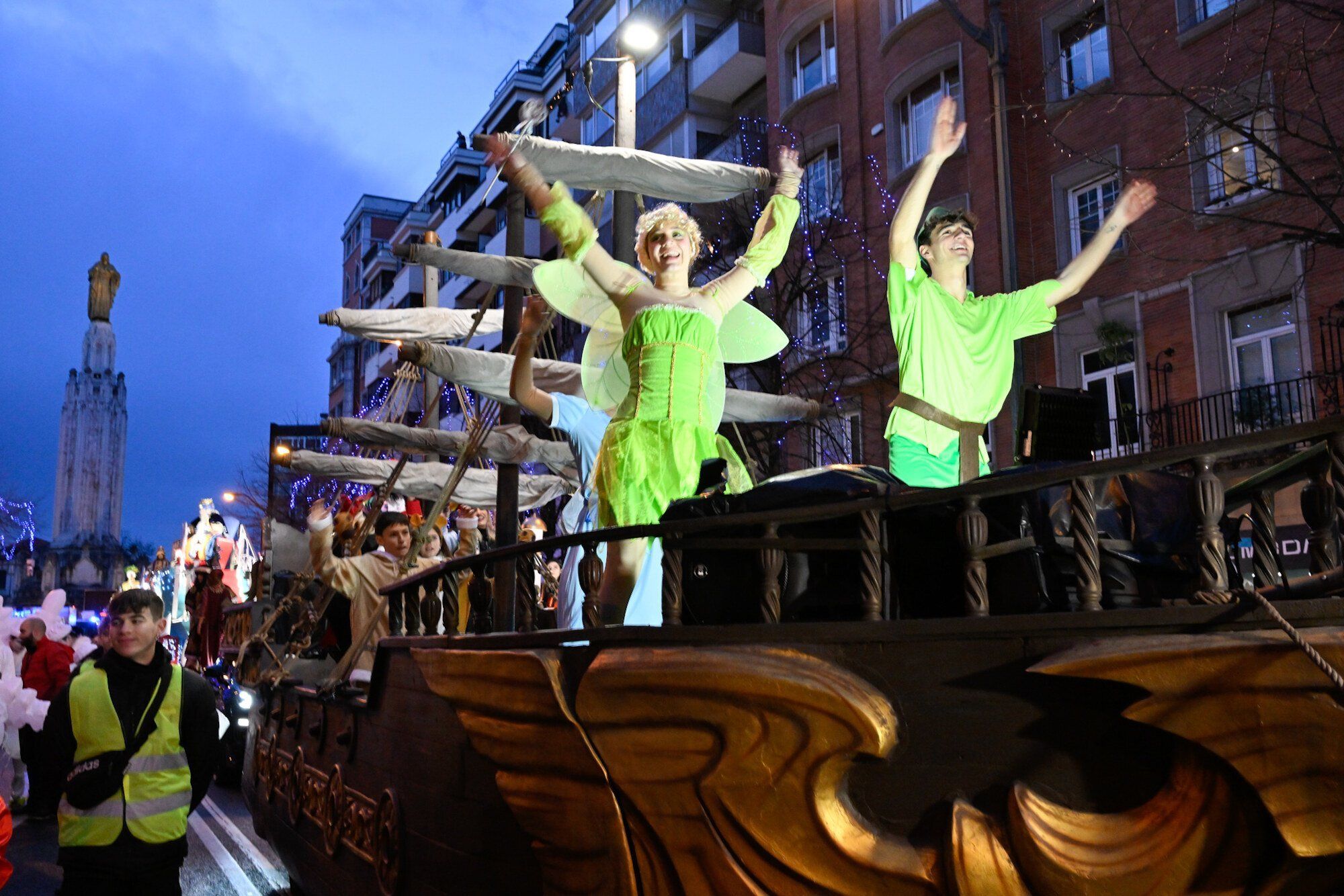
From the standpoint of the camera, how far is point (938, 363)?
156 inches

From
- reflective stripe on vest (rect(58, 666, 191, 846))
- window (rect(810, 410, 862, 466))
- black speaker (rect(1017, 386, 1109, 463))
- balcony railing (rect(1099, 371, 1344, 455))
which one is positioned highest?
window (rect(810, 410, 862, 466))

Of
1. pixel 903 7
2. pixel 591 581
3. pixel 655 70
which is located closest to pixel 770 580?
pixel 591 581

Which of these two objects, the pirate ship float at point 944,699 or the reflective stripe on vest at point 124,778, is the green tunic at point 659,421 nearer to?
the pirate ship float at point 944,699

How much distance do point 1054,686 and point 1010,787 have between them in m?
0.26

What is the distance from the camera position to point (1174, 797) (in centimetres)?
226

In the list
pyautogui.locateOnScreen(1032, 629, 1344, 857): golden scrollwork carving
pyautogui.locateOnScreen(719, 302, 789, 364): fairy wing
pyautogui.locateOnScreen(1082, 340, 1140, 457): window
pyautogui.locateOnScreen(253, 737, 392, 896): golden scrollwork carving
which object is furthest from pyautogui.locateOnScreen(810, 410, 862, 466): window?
pyautogui.locateOnScreen(1032, 629, 1344, 857): golden scrollwork carving

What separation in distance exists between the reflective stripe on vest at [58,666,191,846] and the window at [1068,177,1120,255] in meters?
13.4

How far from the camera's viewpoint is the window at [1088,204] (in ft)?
48.3

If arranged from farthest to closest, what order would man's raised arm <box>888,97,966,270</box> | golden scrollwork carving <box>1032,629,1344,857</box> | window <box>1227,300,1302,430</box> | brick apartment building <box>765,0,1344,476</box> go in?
window <box>1227,300,1302,430</box> → brick apartment building <box>765,0,1344,476</box> → man's raised arm <box>888,97,966,270</box> → golden scrollwork carving <box>1032,629,1344,857</box>

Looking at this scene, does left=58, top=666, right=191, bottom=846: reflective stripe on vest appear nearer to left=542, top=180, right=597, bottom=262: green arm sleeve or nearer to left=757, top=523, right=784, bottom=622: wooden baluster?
left=542, top=180, right=597, bottom=262: green arm sleeve

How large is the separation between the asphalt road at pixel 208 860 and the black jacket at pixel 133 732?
2612mm

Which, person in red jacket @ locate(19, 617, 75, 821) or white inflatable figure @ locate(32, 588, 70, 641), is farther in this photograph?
person in red jacket @ locate(19, 617, 75, 821)

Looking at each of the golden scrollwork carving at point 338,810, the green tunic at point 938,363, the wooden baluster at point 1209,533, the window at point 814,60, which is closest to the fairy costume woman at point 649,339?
the green tunic at point 938,363

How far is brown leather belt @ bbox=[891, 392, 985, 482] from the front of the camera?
3.91m
